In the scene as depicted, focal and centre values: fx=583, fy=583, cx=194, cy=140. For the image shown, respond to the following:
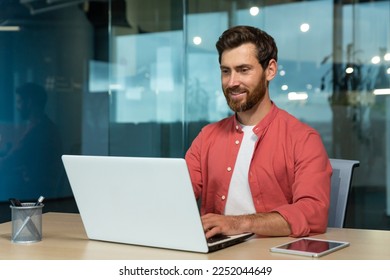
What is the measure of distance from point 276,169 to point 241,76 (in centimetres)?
39

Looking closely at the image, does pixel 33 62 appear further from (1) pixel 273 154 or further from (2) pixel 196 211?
(2) pixel 196 211

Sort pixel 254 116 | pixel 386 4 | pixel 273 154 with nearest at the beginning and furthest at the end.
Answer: pixel 273 154 < pixel 254 116 < pixel 386 4

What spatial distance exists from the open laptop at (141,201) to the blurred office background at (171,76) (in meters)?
3.30

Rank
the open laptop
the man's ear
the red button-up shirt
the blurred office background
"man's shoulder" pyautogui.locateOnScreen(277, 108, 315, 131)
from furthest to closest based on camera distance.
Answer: the blurred office background < the man's ear < "man's shoulder" pyautogui.locateOnScreen(277, 108, 315, 131) < the red button-up shirt < the open laptop

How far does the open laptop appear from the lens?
4.96ft

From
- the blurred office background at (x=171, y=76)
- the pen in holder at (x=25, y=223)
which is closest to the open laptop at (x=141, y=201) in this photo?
the pen in holder at (x=25, y=223)

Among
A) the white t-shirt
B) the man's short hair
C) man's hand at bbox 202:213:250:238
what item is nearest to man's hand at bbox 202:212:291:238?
man's hand at bbox 202:213:250:238

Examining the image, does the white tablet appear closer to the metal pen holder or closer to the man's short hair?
the metal pen holder

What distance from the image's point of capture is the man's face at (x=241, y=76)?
90.3 inches

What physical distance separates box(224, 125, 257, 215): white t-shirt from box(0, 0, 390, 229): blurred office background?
8.80ft
